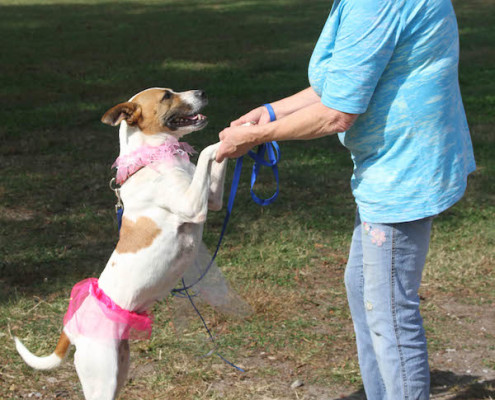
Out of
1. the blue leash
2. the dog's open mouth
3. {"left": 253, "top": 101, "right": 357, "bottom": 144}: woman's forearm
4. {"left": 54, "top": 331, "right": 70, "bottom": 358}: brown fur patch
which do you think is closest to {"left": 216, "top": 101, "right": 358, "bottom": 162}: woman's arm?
{"left": 253, "top": 101, "right": 357, "bottom": 144}: woman's forearm

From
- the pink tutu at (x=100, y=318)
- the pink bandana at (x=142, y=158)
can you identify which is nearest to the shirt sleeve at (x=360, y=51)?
the pink bandana at (x=142, y=158)

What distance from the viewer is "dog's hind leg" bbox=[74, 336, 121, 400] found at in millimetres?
3041

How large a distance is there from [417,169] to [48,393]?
2519 mm

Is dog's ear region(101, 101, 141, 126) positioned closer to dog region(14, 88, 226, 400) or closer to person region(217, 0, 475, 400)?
dog region(14, 88, 226, 400)

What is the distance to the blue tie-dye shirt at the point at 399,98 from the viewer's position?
7.88 ft

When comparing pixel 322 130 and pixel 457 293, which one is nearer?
pixel 322 130

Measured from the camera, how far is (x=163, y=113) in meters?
3.43

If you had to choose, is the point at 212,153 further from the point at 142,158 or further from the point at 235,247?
the point at 235,247

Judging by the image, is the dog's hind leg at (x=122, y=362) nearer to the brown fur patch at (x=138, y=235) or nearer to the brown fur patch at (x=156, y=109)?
the brown fur patch at (x=138, y=235)

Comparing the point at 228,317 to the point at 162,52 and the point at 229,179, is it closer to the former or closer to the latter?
the point at 229,179

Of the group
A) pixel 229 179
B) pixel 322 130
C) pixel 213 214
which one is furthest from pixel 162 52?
pixel 322 130

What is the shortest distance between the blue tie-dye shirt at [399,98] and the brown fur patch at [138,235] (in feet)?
3.32

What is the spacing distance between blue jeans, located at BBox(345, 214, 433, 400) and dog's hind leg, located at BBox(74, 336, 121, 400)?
3.80ft

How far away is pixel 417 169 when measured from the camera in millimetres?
2562
